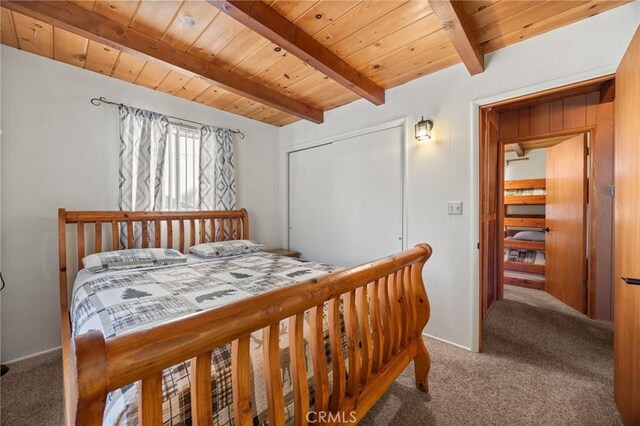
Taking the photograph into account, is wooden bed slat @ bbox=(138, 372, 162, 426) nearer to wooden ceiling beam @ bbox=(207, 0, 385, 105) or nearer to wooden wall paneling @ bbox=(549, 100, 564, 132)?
wooden ceiling beam @ bbox=(207, 0, 385, 105)

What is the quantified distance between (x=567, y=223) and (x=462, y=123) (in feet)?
7.61

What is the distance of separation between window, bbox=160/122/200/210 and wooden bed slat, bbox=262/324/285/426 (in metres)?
2.53

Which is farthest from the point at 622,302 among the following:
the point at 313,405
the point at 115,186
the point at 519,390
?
the point at 115,186

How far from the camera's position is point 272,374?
84cm

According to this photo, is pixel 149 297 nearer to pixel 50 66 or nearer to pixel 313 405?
pixel 313 405

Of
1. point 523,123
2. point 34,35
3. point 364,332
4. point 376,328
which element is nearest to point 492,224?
point 523,123

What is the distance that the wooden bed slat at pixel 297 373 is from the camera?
91 centimetres

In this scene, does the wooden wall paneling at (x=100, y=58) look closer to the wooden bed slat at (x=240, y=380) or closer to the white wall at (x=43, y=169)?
the white wall at (x=43, y=169)

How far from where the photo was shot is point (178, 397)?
76cm

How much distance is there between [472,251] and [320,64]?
1982 mm

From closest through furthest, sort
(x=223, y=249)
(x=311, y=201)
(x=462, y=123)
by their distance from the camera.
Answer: (x=462, y=123), (x=223, y=249), (x=311, y=201)

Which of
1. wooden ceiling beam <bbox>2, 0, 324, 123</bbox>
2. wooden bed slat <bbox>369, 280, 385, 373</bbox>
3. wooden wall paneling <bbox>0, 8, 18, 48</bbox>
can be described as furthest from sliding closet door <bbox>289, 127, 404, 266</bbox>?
wooden wall paneling <bbox>0, 8, 18, 48</bbox>

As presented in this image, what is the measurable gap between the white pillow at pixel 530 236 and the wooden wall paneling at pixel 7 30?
642 cm

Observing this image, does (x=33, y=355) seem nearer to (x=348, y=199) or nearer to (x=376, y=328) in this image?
(x=376, y=328)
